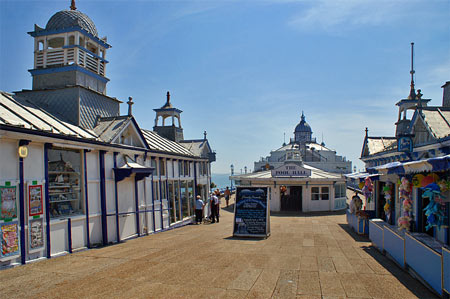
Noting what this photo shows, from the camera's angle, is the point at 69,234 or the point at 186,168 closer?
the point at 69,234

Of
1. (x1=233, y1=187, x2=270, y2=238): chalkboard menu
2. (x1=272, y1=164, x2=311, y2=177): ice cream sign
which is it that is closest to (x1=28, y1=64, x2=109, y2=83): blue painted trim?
(x1=233, y1=187, x2=270, y2=238): chalkboard menu

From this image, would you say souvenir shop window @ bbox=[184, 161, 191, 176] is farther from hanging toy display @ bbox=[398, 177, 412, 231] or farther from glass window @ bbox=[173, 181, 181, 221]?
hanging toy display @ bbox=[398, 177, 412, 231]

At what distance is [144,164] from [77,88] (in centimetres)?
408

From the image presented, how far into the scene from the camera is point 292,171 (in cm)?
2594

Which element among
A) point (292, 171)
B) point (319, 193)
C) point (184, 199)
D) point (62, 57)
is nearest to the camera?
point (62, 57)

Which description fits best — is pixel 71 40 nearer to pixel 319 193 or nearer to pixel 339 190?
pixel 319 193

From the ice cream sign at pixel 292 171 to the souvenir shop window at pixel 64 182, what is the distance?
1736cm

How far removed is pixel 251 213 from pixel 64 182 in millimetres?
6478

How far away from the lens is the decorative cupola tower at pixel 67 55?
13.8m

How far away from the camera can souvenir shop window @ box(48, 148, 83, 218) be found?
10094 millimetres

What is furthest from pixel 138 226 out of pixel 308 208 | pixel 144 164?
pixel 308 208

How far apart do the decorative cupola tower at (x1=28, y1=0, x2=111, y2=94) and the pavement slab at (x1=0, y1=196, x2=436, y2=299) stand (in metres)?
7.24

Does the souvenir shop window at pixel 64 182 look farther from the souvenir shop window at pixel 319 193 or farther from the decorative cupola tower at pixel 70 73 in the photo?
the souvenir shop window at pixel 319 193

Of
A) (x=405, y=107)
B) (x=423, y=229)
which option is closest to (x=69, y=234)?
(x=423, y=229)
